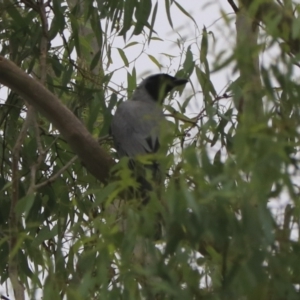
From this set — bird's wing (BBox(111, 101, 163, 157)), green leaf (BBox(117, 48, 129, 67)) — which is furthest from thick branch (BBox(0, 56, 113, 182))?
green leaf (BBox(117, 48, 129, 67))

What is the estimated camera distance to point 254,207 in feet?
4.51

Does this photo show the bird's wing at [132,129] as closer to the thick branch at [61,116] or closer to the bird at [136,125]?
the bird at [136,125]

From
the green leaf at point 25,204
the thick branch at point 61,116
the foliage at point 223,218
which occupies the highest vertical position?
the thick branch at point 61,116

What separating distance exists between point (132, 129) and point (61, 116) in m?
0.76

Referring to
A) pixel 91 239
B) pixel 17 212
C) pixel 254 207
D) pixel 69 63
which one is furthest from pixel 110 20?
pixel 254 207

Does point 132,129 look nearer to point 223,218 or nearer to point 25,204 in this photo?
point 25,204

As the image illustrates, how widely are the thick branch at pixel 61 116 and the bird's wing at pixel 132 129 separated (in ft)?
1.39

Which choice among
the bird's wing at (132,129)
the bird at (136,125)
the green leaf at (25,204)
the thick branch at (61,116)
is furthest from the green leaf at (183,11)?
the green leaf at (25,204)

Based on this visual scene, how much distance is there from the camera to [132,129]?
2816 millimetres

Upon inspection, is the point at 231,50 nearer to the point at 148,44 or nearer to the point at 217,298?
the point at 217,298

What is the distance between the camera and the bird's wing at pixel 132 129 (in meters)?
2.64

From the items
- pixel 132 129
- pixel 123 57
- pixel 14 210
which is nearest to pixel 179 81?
pixel 132 129

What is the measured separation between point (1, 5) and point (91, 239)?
1.26m

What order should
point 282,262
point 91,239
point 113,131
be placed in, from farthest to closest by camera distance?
point 113,131, point 91,239, point 282,262
